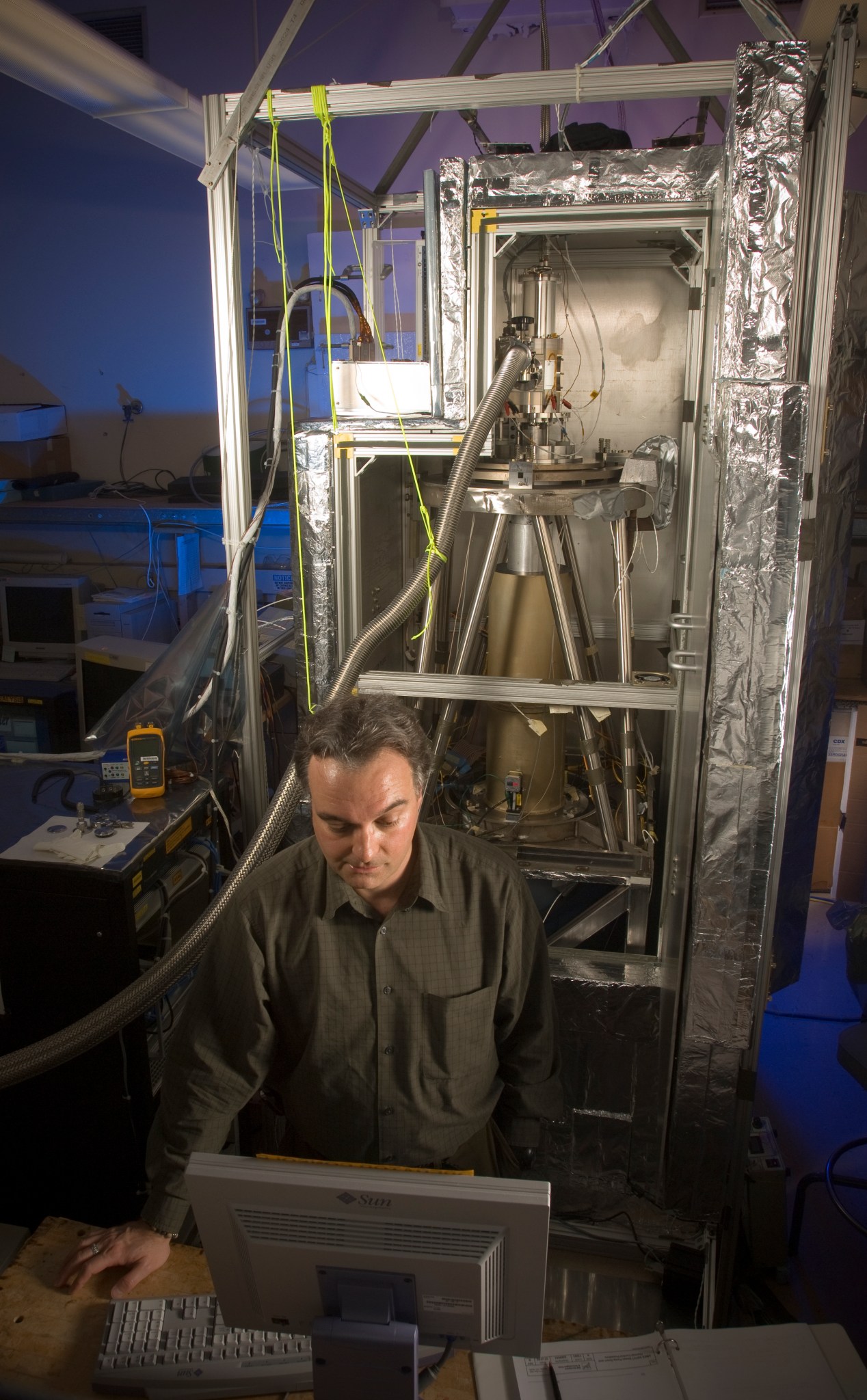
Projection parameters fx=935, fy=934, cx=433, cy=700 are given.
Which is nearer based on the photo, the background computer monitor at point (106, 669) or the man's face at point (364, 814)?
the man's face at point (364, 814)

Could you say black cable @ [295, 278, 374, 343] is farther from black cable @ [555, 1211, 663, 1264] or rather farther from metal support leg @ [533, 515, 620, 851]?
black cable @ [555, 1211, 663, 1264]

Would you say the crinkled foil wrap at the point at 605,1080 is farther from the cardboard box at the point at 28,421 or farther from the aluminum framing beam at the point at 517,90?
the cardboard box at the point at 28,421

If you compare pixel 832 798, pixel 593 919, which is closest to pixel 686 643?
pixel 593 919

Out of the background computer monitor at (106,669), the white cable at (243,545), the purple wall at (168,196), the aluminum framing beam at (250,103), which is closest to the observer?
the aluminum framing beam at (250,103)

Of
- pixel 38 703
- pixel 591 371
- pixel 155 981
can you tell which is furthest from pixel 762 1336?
pixel 38 703

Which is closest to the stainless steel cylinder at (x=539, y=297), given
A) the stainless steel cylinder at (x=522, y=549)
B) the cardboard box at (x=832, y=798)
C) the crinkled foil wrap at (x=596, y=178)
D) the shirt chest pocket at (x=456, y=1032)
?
the crinkled foil wrap at (x=596, y=178)

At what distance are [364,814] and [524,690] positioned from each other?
80 cm

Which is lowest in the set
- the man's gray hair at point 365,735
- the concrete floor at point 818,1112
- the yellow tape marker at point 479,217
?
the concrete floor at point 818,1112

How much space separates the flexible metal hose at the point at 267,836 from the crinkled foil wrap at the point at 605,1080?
74cm

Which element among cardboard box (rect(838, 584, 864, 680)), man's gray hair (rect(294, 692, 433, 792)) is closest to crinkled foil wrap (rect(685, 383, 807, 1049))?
man's gray hair (rect(294, 692, 433, 792))

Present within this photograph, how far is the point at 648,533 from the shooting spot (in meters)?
3.04

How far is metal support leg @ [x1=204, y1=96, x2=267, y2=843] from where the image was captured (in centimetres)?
210

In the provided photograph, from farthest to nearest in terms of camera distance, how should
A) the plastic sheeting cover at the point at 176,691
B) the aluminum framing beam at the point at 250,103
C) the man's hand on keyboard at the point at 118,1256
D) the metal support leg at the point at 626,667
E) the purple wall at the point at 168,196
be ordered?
1. the purple wall at the point at 168,196
2. the plastic sheeting cover at the point at 176,691
3. the metal support leg at the point at 626,667
4. the aluminum framing beam at the point at 250,103
5. the man's hand on keyboard at the point at 118,1256

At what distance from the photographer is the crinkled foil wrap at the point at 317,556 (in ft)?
7.05
